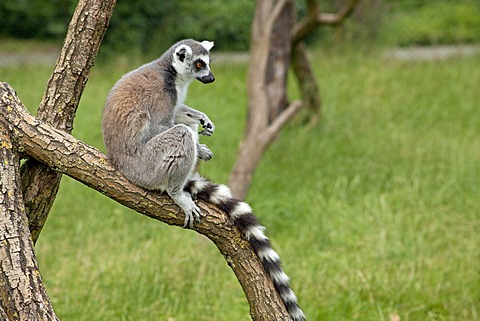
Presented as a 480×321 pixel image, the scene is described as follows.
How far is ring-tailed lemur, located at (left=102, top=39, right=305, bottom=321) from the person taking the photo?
10.0 ft

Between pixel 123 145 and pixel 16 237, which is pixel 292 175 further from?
pixel 16 237

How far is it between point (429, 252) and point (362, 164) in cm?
186

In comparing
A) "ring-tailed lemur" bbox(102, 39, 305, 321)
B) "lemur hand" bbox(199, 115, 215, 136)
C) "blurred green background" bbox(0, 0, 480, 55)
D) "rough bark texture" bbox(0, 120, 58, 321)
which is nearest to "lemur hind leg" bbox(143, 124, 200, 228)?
"ring-tailed lemur" bbox(102, 39, 305, 321)

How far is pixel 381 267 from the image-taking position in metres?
4.69

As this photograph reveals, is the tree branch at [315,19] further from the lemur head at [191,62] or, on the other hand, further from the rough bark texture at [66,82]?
the rough bark texture at [66,82]

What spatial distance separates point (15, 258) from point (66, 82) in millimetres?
784

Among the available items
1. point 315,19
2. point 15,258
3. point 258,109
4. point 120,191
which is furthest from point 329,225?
point 15,258

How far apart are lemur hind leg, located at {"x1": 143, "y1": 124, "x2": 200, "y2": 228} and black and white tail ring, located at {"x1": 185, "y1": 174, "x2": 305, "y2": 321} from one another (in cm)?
8

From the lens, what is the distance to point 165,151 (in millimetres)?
3113

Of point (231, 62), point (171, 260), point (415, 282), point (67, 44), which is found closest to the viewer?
point (67, 44)

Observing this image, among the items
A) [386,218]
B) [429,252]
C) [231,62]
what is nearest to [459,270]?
[429,252]

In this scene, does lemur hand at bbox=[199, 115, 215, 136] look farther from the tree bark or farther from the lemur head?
the tree bark

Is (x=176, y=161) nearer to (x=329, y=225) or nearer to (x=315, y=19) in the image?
(x=329, y=225)

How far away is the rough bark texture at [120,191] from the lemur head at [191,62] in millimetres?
628
